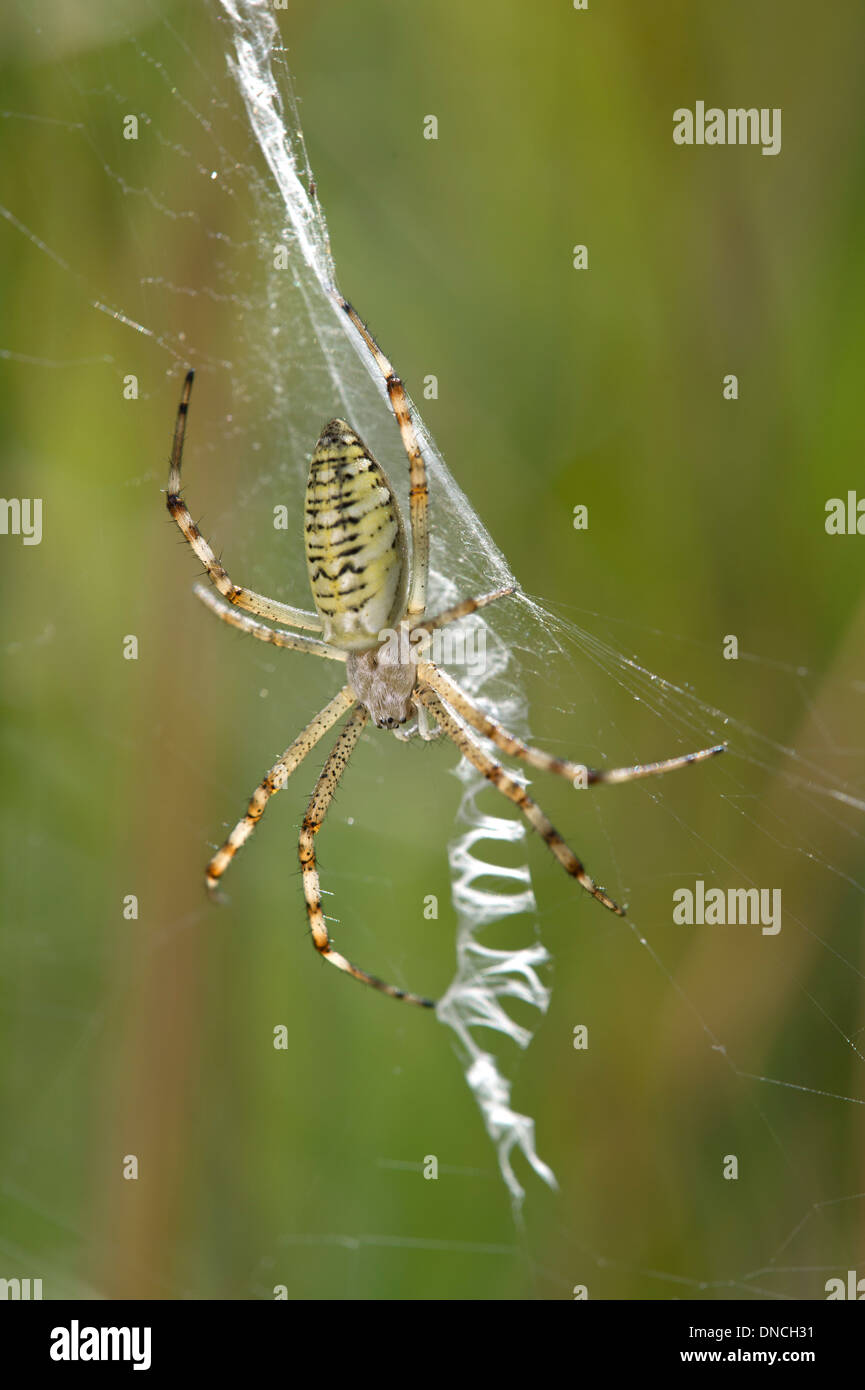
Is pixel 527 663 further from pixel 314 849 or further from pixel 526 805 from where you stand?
pixel 314 849

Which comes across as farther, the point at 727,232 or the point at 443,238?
the point at 443,238

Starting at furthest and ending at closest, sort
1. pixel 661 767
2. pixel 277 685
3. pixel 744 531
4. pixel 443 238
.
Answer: pixel 277 685, pixel 443 238, pixel 744 531, pixel 661 767

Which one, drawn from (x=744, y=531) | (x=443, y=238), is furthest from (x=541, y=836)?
Answer: (x=443, y=238)

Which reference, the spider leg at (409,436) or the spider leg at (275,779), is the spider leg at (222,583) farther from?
the spider leg at (409,436)

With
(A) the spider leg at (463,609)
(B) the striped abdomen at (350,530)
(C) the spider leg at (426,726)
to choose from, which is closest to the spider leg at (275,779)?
(C) the spider leg at (426,726)

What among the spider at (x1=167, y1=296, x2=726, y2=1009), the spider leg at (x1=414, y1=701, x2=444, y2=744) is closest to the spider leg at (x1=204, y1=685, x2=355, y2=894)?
the spider at (x1=167, y1=296, x2=726, y2=1009)

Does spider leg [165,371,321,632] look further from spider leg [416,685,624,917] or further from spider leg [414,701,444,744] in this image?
spider leg [416,685,624,917]

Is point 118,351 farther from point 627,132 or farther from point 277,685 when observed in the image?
point 627,132
